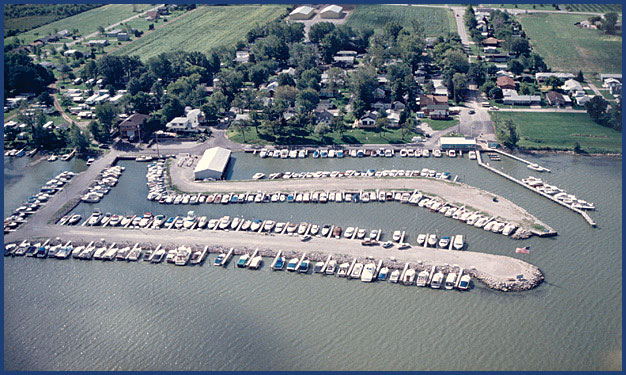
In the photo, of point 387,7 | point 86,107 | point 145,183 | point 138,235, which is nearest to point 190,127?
point 145,183

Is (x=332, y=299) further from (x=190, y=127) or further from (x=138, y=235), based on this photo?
(x=190, y=127)

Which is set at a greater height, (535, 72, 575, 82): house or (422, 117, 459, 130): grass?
(535, 72, 575, 82): house

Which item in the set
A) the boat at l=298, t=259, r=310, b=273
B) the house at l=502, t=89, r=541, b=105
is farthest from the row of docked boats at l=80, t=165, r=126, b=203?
the house at l=502, t=89, r=541, b=105

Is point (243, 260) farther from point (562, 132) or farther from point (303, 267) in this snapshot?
point (562, 132)

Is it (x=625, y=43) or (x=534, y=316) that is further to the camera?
(x=625, y=43)

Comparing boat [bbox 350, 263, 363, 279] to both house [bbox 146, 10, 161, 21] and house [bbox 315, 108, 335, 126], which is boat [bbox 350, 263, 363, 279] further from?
house [bbox 146, 10, 161, 21]

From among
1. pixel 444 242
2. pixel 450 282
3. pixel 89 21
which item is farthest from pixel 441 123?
pixel 89 21

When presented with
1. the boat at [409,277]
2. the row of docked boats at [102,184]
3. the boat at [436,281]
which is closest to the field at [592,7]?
the boat at [436,281]
